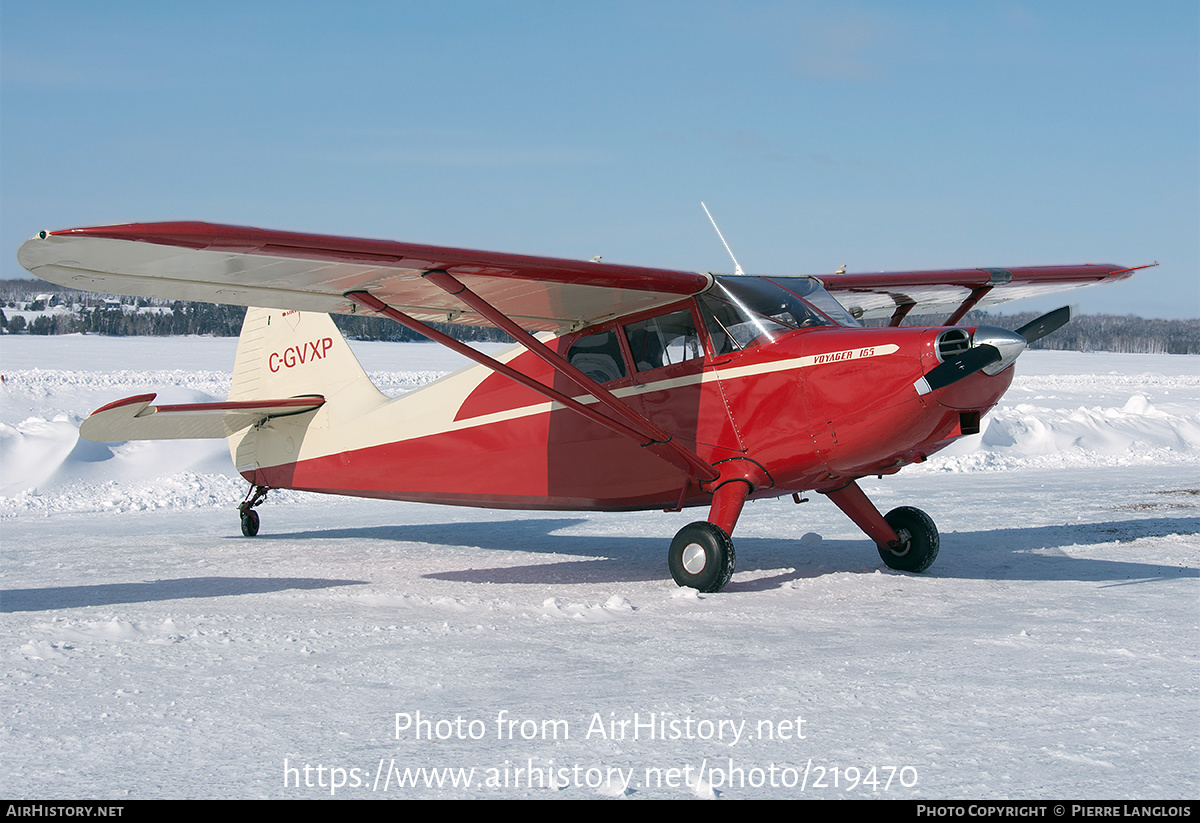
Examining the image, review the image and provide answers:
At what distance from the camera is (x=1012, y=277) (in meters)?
9.68

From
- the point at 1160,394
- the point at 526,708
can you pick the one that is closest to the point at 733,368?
the point at 526,708

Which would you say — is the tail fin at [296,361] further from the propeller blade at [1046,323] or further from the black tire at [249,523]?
the propeller blade at [1046,323]

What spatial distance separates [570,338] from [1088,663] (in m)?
4.82

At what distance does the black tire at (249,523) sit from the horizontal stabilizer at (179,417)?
98 centimetres

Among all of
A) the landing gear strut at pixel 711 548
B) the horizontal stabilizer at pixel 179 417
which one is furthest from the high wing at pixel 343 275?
the horizontal stabilizer at pixel 179 417

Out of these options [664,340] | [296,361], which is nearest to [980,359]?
[664,340]

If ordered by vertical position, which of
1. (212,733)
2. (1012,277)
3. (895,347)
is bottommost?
(212,733)

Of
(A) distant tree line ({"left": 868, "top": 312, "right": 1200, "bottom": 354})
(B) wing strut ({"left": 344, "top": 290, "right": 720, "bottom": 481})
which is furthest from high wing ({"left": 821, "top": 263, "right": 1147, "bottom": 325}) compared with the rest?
(A) distant tree line ({"left": 868, "top": 312, "right": 1200, "bottom": 354})

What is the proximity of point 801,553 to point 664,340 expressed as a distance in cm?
258

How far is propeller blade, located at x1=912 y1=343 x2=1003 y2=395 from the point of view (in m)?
5.91

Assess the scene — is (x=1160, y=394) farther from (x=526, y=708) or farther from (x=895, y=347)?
(x=526, y=708)

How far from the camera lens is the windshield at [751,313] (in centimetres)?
700

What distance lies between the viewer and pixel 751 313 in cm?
705

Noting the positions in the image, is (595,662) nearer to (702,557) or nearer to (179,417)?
(702,557)
